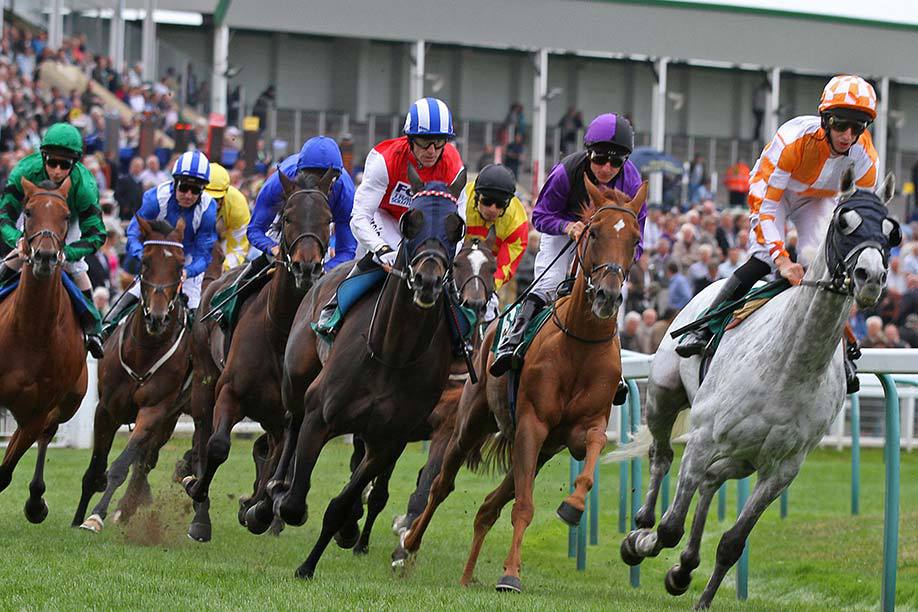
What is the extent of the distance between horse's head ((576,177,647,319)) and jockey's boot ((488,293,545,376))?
69cm

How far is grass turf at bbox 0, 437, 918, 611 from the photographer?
6.58 m

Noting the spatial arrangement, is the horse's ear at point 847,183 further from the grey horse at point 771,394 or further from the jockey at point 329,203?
the jockey at point 329,203

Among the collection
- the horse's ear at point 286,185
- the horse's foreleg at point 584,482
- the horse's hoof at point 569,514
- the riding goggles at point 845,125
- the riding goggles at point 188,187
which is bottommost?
the horse's hoof at point 569,514

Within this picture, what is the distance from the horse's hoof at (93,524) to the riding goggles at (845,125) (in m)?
4.98

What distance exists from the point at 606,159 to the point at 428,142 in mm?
932

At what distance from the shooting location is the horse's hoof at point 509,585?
7332 millimetres

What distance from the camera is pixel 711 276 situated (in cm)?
1808

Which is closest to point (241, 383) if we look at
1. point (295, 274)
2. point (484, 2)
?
point (295, 274)

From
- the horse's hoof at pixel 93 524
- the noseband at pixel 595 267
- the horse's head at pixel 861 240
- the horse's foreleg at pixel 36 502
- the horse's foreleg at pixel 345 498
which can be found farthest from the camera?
the horse's hoof at pixel 93 524

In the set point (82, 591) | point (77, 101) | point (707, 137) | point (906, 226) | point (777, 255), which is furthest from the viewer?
point (707, 137)

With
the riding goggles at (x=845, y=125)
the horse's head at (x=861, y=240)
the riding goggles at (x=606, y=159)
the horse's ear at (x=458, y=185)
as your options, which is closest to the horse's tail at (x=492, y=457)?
the riding goggles at (x=606, y=159)

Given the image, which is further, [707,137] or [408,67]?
[707,137]

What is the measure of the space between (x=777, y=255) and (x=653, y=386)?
1389 mm

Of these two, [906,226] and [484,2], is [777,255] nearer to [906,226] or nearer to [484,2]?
[906,226]
